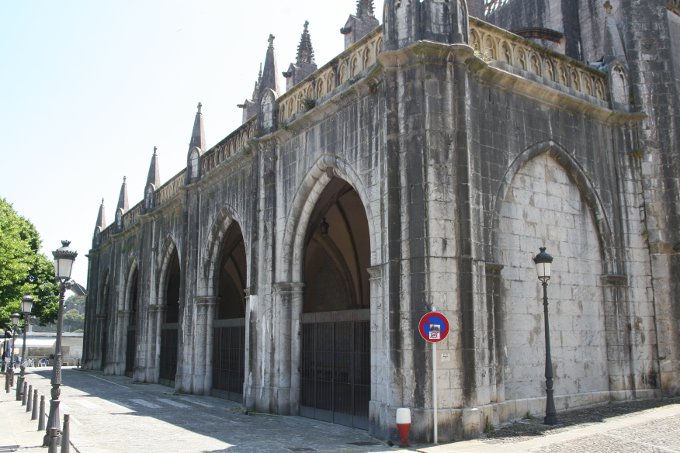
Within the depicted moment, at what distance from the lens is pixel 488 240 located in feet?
38.0

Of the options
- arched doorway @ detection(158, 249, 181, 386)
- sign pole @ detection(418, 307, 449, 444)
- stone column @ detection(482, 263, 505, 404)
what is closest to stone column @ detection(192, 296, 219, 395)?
arched doorway @ detection(158, 249, 181, 386)

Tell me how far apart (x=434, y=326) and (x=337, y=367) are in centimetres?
452

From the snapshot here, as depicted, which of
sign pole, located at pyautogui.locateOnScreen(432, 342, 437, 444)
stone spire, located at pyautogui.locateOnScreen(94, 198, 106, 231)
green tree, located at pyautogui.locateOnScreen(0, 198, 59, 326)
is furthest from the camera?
stone spire, located at pyautogui.locateOnScreen(94, 198, 106, 231)

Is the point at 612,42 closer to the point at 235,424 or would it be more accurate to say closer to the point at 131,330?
the point at 235,424

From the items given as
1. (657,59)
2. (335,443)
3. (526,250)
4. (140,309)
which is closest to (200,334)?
(140,309)

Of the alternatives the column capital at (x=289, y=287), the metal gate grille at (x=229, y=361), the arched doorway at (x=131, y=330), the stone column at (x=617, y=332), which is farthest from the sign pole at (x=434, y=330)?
the arched doorway at (x=131, y=330)

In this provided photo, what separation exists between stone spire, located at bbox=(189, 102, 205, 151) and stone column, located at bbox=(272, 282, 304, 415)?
9.58 meters

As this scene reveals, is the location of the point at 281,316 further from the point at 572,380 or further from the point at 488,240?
the point at 572,380

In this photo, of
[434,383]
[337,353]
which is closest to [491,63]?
[434,383]

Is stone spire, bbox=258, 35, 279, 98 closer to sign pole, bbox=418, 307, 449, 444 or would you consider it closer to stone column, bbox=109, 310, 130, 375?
sign pole, bbox=418, 307, 449, 444

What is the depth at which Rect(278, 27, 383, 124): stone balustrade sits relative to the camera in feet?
42.7

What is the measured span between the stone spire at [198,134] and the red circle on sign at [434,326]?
14764 mm

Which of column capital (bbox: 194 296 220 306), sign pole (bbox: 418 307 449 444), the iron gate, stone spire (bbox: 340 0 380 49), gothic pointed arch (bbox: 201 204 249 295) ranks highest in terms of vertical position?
stone spire (bbox: 340 0 380 49)

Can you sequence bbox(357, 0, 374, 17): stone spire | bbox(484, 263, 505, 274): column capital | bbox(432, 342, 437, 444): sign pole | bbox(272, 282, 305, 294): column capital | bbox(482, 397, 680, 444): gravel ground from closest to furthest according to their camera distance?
bbox(432, 342, 437, 444): sign pole < bbox(482, 397, 680, 444): gravel ground < bbox(484, 263, 505, 274): column capital < bbox(272, 282, 305, 294): column capital < bbox(357, 0, 374, 17): stone spire
